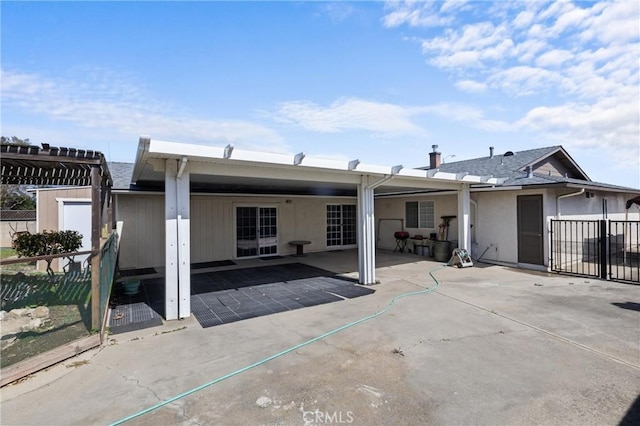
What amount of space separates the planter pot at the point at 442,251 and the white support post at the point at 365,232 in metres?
4.19

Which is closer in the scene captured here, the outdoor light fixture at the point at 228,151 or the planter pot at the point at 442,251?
the outdoor light fixture at the point at 228,151

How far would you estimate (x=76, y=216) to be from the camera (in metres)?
9.45

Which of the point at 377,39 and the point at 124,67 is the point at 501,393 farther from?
the point at 124,67

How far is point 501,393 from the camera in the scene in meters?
3.01

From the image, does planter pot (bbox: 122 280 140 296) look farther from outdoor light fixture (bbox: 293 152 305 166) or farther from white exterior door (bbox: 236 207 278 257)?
white exterior door (bbox: 236 207 278 257)

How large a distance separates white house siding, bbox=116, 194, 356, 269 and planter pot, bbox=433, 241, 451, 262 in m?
4.64

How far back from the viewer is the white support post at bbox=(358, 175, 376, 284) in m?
7.43

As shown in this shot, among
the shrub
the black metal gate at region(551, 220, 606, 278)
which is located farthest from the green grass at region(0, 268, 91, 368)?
the black metal gate at region(551, 220, 606, 278)

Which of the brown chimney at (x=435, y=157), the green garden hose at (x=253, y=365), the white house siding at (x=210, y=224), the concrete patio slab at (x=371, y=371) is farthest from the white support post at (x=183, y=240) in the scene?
the brown chimney at (x=435, y=157)

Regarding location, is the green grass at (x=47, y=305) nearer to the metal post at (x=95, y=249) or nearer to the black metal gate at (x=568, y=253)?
the metal post at (x=95, y=249)

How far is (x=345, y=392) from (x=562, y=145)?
1556 centimetres

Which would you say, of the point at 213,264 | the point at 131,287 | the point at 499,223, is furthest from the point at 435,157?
the point at 131,287

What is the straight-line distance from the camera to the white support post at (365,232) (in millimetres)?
7426

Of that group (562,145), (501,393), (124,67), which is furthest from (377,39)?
(562,145)
